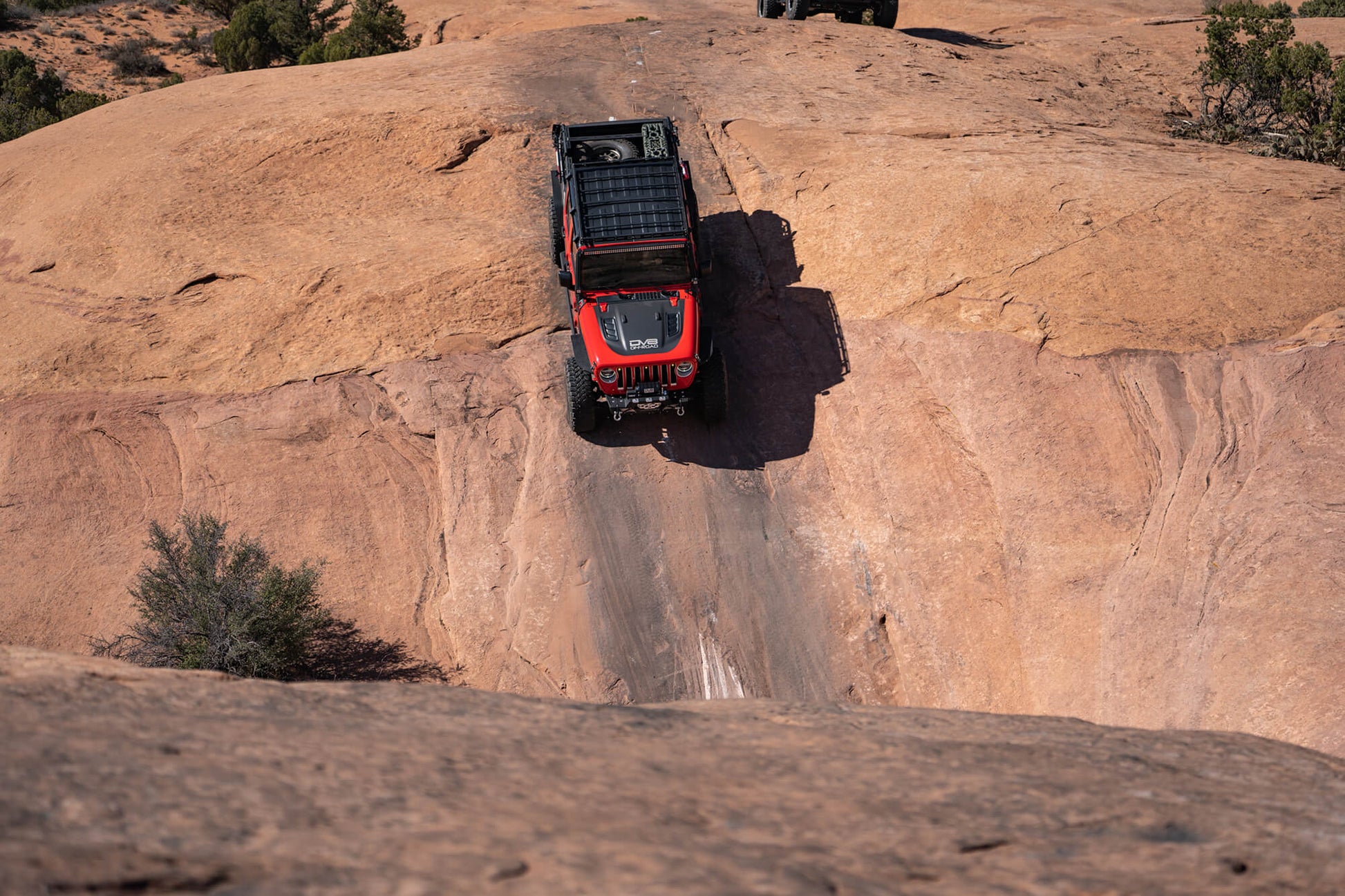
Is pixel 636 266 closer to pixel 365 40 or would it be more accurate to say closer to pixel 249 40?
pixel 365 40

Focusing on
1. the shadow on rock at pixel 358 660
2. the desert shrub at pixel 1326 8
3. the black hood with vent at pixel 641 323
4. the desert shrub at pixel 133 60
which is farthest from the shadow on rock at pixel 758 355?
the desert shrub at pixel 133 60

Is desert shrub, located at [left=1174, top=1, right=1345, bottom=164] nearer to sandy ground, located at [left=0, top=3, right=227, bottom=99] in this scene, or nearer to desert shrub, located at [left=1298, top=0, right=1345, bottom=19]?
desert shrub, located at [left=1298, top=0, right=1345, bottom=19]

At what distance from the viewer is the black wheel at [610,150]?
12.4 metres

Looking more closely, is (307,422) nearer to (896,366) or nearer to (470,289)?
(470,289)

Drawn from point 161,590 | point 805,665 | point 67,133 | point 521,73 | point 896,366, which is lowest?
point 805,665

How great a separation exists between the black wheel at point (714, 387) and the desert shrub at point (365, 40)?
733 inches

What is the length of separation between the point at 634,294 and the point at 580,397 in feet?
4.72

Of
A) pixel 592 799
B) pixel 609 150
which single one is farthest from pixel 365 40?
pixel 592 799

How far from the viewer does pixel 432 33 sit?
93.2 feet

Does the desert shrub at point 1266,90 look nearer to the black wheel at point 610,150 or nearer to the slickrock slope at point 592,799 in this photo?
the black wheel at point 610,150

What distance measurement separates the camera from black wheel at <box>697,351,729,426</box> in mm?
10984

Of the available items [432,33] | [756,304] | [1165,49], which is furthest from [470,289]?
[432,33]

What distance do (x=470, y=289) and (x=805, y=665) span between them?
22.5ft

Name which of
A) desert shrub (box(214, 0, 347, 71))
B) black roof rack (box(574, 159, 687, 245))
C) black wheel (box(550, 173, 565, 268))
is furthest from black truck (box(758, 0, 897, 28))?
desert shrub (box(214, 0, 347, 71))
